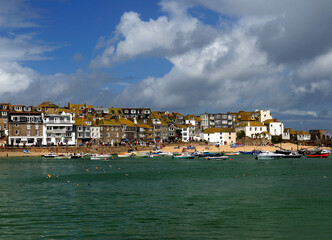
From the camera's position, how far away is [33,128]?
153 m

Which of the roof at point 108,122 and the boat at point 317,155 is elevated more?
the roof at point 108,122

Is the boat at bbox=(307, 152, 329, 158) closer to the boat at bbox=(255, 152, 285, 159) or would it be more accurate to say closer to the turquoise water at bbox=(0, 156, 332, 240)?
the boat at bbox=(255, 152, 285, 159)

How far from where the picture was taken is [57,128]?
158000 millimetres

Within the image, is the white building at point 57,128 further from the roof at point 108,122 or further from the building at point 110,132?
the roof at point 108,122

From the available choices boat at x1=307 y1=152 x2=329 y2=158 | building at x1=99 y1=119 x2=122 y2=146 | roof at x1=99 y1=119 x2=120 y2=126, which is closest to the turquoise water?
boat at x1=307 y1=152 x2=329 y2=158

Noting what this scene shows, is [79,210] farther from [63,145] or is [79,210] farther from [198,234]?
[63,145]

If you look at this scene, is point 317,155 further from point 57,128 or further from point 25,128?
point 25,128

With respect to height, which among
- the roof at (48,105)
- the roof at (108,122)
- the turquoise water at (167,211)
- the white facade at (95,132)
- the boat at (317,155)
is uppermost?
the roof at (48,105)

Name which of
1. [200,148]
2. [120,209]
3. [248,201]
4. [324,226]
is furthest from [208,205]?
[200,148]

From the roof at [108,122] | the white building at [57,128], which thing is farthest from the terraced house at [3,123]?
the roof at [108,122]

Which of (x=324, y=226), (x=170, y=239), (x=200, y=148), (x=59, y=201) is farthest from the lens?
(x=200, y=148)

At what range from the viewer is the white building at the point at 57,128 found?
157 metres

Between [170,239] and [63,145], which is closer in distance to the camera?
[170,239]

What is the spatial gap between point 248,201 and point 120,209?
12334 millimetres
